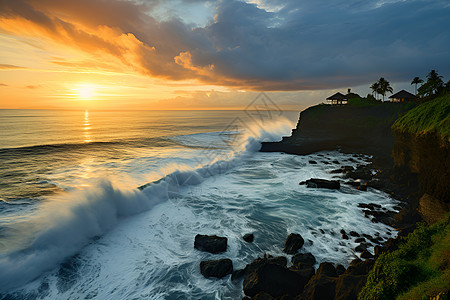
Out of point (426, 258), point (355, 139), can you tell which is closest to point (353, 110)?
point (355, 139)

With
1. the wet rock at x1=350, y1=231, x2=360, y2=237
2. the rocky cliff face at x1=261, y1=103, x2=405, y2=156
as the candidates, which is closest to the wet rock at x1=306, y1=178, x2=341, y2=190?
the wet rock at x1=350, y1=231, x2=360, y2=237

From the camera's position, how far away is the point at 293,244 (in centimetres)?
919

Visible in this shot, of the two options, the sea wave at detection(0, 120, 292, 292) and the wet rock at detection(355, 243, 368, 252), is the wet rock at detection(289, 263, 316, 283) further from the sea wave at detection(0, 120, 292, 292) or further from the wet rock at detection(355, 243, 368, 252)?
the sea wave at detection(0, 120, 292, 292)

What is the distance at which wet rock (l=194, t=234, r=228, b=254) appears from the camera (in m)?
9.17

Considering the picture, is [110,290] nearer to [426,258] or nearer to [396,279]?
[396,279]

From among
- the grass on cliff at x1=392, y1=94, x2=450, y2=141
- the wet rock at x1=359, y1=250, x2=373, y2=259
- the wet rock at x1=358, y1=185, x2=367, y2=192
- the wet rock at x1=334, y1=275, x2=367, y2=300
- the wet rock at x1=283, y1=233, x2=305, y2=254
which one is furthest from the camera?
the wet rock at x1=358, y1=185, x2=367, y2=192

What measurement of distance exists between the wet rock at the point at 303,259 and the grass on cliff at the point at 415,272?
3.15 meters

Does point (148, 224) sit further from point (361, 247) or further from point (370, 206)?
point (370, 206)

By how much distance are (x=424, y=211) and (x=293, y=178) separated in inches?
370

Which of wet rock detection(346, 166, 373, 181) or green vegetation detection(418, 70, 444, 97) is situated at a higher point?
green vegetation detection(418, 70, 444, 97)

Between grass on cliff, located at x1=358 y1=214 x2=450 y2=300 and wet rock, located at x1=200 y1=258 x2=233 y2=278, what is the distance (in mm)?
4278

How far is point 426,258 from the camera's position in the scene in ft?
16.4

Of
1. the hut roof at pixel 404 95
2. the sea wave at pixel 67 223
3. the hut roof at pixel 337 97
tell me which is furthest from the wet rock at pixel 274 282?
the hut roof at pixel 337 97

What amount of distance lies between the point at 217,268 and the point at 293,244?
3531 millimetres
